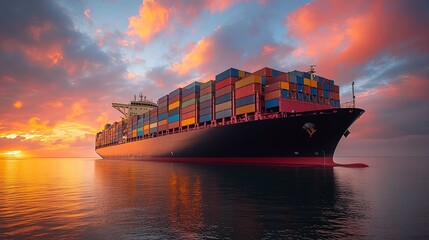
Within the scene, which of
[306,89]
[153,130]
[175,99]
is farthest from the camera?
[153,130]

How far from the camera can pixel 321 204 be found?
11.5 metres

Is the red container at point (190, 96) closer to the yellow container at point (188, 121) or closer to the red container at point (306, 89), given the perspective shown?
the yellow container at point (188, 121)

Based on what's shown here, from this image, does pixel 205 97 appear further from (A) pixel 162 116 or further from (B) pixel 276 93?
(A) pixel 162 116

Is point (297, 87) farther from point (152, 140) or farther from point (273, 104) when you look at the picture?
point (152, 140)

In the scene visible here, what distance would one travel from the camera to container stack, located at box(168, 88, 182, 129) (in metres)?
54.8

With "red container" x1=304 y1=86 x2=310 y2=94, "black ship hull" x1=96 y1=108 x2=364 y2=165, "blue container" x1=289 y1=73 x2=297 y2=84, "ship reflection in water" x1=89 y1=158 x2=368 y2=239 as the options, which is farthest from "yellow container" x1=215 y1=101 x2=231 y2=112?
"ship reflection in water" x1=89 y1=158 x2=368 y2=239

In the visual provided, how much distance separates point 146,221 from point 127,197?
17.1 feet

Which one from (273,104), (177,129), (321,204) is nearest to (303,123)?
(273,104)

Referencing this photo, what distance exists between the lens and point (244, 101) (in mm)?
38375

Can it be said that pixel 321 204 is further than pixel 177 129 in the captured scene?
No

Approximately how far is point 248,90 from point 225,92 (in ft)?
17.2

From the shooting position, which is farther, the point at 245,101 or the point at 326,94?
the point at 326,94

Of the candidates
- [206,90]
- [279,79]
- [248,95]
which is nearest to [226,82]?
[206,90]

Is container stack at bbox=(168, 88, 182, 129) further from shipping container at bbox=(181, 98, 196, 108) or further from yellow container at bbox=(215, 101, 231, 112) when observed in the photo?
yellow container at bbox=(215, 101, 231, 112)
